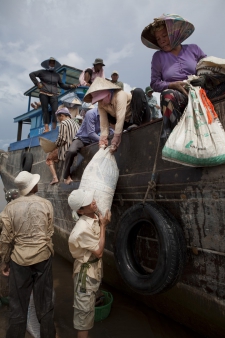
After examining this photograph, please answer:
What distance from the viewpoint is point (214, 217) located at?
6.68 feet

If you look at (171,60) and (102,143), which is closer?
(171,60)

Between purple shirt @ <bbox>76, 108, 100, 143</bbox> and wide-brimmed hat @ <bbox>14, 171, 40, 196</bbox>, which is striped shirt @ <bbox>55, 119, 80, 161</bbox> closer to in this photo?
purple shirt @ <bbox>76, 108, 100, 143</bbox>

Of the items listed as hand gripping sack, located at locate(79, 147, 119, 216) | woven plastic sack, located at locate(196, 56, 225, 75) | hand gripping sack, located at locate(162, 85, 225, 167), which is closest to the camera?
hand gripping sack, located at locate(162, 85, 225, 167)

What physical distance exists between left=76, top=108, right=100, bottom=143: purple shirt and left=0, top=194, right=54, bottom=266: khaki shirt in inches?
67.2

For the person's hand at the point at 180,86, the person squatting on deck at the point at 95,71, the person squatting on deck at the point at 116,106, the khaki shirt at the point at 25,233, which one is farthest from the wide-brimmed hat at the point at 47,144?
the person's hand at the point at 180,86

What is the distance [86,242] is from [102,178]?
2.47ft

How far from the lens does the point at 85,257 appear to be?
229 centimetres

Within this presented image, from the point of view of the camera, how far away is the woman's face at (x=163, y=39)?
7.88 feet

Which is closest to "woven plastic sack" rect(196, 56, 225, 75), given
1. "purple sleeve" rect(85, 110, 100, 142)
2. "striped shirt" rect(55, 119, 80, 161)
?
"purple sleeve" rect(85, 110, 100, 142)

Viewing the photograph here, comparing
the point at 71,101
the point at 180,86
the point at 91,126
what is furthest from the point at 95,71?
the point at 180,86

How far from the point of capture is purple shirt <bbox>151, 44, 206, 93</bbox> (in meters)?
2.37

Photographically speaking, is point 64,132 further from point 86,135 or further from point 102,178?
point 102,178

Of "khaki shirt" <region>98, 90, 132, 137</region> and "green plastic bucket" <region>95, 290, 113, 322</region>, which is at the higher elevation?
"khaki shirt" <region>98, 90, 132, 137</region>

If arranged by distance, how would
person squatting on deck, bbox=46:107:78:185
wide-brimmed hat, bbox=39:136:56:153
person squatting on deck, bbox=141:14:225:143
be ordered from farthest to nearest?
wide-brimmed hat, bbox=39:136:56:153 → person squatting on deck, bbox=46:107:78:185 → person squatting on deck, bbox=141:14:225:143
